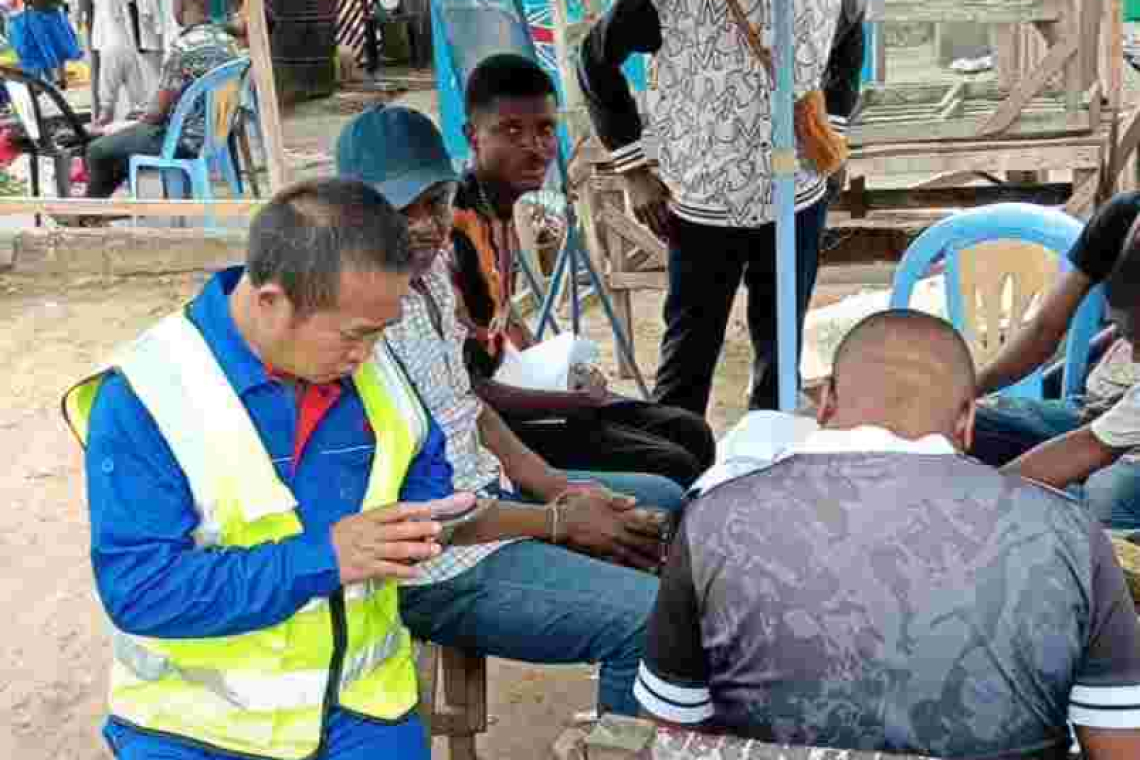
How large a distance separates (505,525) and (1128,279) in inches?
50.2

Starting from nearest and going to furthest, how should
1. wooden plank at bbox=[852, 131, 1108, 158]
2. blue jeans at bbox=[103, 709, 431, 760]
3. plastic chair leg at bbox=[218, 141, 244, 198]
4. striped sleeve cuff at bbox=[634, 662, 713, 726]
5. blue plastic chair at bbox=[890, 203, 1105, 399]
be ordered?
striped sleeve cuff at bbox=[634, 662, 713, 726] < blue jeans at bbox=[103, 709, 431, 760] < blue plastic chair at bbox=[890, 203, 1105, 399] < wooden plank at bbox=[852, 131, 1108, 158] < plastic chair leg at bbox=[218, 141, 244, 198]

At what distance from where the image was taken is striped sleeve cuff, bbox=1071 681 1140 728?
164 centimetres

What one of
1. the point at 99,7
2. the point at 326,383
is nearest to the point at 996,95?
the point at 326,383

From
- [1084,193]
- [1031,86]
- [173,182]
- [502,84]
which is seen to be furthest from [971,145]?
[173,182]

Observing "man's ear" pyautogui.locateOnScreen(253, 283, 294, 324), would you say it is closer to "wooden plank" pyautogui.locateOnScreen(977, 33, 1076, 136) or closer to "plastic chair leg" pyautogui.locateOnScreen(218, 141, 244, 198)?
"wooden plank" pyautogui.locateOnScreen(977, 33, 1076, 136)

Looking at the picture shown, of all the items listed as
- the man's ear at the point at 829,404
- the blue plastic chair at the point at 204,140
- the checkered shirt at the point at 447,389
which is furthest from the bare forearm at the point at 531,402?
the blue plastic chair at the point at 204,140

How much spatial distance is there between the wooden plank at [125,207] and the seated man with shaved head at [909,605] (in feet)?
18.5

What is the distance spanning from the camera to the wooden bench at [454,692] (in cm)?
269

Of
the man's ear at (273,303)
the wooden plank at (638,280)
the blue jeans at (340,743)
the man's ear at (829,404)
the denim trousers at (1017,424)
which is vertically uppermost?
the man's ear at (273,303)

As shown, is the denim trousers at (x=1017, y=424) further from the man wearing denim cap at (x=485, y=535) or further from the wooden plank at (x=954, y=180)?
the wooden plank at (x=954, y=180)

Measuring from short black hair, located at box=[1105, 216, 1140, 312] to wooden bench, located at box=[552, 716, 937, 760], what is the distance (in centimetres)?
145

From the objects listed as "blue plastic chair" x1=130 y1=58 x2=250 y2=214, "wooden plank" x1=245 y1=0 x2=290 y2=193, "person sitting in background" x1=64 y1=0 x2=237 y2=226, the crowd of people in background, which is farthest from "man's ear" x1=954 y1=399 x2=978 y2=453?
"person sitting in background" x1=64 y1=0 x2=237 y2=226

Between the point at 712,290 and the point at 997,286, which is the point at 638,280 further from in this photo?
the point at 997,286

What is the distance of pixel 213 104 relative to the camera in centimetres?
777
